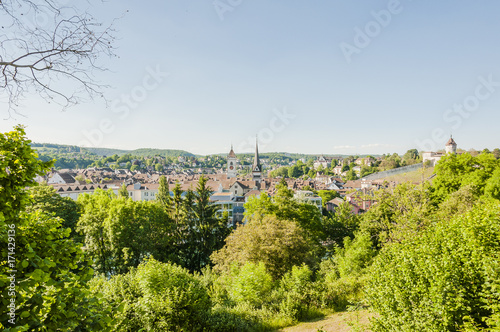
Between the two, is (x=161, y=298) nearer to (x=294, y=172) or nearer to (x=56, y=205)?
(x=56, y=205)

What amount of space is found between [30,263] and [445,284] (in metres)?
7.80

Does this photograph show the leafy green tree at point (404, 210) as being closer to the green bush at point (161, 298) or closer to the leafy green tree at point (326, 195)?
the green bush at point (161, 298)

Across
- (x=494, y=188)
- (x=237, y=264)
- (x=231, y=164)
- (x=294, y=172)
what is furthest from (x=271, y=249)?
(x=294, y=172)

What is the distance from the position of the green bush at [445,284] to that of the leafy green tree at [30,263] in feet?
21.1

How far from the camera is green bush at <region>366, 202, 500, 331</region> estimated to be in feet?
19.5

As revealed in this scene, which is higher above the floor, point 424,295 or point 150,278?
point 424,295

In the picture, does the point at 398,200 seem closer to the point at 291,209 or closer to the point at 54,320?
the point at 291,209

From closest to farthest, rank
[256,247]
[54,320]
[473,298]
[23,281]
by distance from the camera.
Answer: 1. [23,281]
2. [54,320]
3. [473,298]
4. [256,247]

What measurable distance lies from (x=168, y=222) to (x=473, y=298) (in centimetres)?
2800

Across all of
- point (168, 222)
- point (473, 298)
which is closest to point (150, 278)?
point (473, 298)

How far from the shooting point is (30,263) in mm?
3598

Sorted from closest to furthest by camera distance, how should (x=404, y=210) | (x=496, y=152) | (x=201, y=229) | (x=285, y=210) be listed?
(x=404, y=210)
(x=285, y=210)
(x=201, y=229)
(x=496, y=152)

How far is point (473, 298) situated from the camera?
21.2 ft

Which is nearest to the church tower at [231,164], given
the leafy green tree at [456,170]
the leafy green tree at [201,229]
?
the leafy green tree at [201,229]
